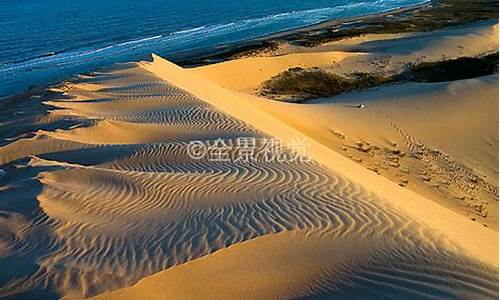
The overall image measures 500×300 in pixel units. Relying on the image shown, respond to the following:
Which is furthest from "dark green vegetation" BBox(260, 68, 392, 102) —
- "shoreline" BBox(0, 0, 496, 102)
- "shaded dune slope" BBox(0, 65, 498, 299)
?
"shaded dune slope" BBox(0, 65, 498, 299)

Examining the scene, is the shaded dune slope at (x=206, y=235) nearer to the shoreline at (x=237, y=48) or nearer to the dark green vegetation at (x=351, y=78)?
the dark green vegetation at (x=351, y=78)

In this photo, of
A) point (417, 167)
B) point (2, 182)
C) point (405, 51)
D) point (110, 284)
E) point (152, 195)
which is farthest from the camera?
point (405, 51)

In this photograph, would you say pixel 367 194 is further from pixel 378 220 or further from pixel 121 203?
pixel 121 203

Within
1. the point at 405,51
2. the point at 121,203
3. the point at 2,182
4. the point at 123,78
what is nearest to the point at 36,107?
the point at 123,78

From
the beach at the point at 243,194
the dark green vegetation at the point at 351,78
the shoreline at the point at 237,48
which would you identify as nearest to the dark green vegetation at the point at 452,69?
the dark green vegetation at the point at 351,78

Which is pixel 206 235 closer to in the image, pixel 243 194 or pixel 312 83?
pixel 243 194

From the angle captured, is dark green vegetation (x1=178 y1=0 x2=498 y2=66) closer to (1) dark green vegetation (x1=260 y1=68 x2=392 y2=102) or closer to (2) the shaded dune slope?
(1) dark green vegetation (x1=260 y1=68 x2=392 y2=102)
